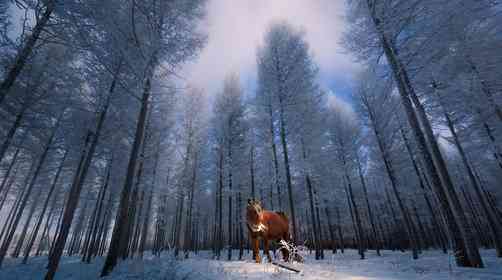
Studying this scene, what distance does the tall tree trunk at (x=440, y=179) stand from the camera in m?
4.45

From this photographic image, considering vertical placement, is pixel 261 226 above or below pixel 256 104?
below

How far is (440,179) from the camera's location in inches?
205

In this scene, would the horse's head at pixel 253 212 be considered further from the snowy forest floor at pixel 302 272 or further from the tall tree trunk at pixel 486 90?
the tall tree trunk at pixel 486 90

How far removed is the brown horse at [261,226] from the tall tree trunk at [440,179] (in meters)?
3.15

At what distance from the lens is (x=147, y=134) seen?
1227cm

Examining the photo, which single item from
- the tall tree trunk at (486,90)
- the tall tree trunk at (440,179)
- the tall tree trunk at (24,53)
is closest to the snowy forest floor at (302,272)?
the tall tree trunk at (440,179)

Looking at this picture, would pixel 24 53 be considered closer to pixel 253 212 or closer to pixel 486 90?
pixel 253 212

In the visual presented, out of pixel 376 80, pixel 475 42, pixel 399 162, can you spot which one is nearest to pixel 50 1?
pixel 376 80

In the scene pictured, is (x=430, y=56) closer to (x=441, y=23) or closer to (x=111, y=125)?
(x=441, y=23)

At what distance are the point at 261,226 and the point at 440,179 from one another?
485cm

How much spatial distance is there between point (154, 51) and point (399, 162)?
15543 mm

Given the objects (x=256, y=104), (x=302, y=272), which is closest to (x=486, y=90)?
(x=256, y=104)

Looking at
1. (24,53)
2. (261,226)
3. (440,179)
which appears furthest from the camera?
(440,179)

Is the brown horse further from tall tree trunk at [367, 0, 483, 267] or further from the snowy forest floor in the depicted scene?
tall tree trunk at [367, 0, 483, 267]
